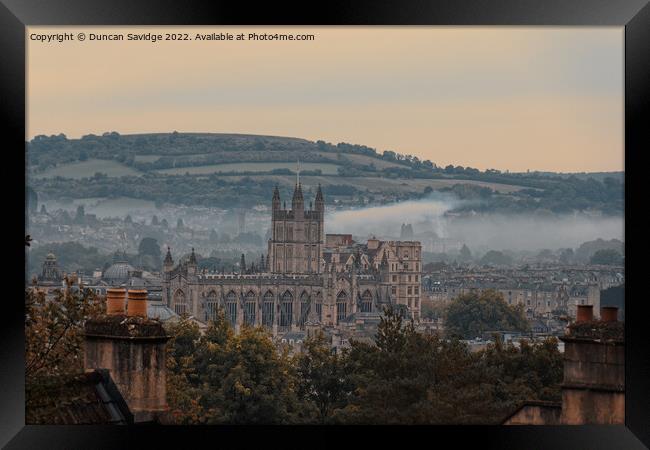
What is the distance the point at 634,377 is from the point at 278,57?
55128mm

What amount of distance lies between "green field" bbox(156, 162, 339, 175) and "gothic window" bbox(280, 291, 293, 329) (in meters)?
7.70

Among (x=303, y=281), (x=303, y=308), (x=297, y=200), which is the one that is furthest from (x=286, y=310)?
(x=297, y=200)

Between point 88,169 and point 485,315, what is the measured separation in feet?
97.2

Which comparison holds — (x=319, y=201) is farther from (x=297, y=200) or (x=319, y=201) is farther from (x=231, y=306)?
(x=231, y=306)

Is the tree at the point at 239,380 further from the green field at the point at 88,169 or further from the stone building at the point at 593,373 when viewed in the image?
the green field at the point at 88,169

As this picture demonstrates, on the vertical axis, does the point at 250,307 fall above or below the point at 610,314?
below

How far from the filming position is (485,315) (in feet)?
161

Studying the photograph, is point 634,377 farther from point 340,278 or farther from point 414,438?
point 340,278

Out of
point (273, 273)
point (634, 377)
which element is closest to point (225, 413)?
point (634, 377)

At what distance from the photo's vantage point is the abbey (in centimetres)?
6956

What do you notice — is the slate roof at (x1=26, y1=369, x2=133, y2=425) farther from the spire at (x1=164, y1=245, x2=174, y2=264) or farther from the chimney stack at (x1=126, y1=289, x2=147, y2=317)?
the spire at (x1=164, y1=245, x2=174, y2=264)

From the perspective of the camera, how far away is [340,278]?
7394cm

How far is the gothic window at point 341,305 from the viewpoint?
Answer: 2879 inches

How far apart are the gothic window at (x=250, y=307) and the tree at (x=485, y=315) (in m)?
21.7
